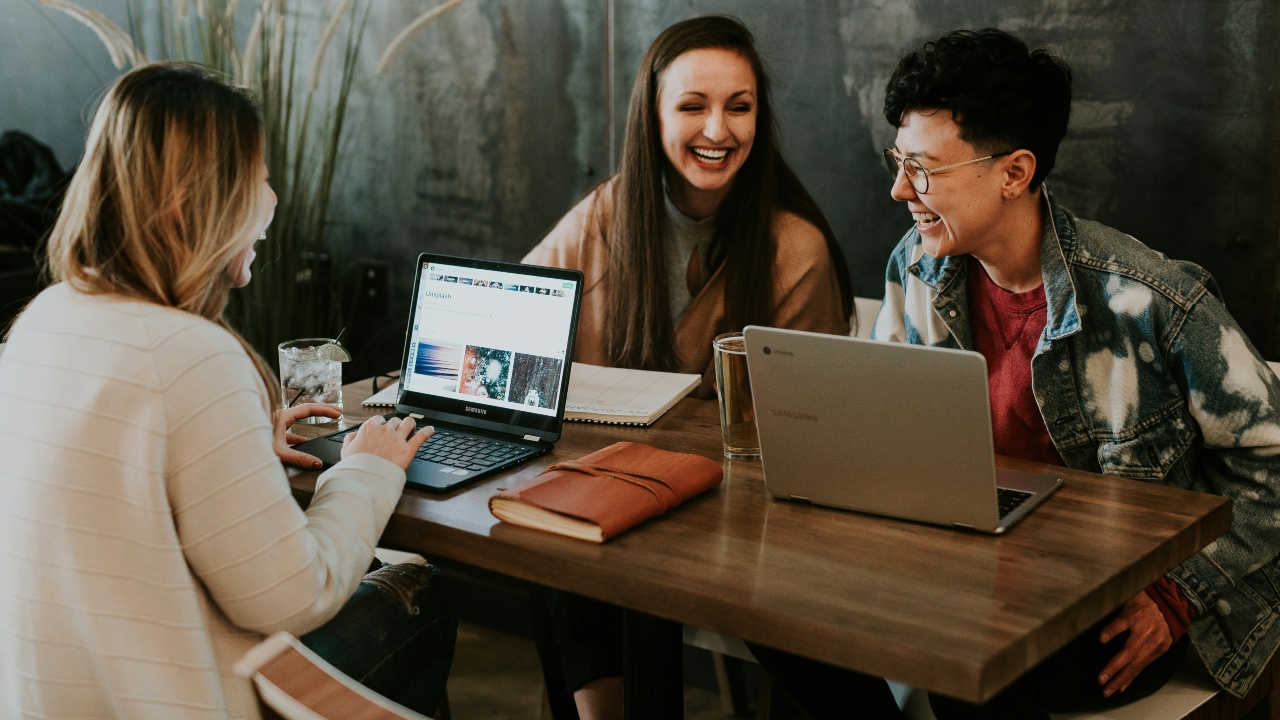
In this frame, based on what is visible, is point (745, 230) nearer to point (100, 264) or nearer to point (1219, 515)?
point (1219, 515)

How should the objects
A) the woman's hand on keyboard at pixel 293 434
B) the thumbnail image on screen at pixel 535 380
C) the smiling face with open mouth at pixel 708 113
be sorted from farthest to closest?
1. the smiling face with open mouth at pixel 708 113
2. the thumbnail image on screen at pixel 535 380
3. the woman's hand on keyboard at pixel 293 434

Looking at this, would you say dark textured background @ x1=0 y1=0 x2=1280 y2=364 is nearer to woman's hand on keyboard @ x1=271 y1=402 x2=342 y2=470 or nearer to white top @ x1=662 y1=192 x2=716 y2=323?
white top @ x1=662 y1=192 x2=716 y2=323

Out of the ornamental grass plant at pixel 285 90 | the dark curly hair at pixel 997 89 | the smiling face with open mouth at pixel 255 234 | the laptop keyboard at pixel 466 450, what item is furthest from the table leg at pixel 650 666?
the ornamental grass plant at pixel 285 90

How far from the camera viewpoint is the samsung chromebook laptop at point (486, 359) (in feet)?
5.41

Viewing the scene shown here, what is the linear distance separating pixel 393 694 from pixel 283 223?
1.65 m

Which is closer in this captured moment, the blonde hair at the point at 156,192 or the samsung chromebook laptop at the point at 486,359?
the blonde hair at the point at 156,192

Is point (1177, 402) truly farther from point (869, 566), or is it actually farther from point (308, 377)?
point (308, 377)

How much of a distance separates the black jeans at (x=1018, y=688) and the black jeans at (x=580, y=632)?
0.27 m

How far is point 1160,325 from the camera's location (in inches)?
62.7

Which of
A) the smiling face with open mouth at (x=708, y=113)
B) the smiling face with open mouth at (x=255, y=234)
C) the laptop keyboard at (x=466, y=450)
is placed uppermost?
the smiling face with open mouth at (x=708, y=113)

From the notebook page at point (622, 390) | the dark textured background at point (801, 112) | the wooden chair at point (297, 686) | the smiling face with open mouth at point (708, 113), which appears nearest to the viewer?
the wooden chair at point (297, 686)

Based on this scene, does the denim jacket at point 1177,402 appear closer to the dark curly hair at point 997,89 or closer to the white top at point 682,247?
the dark curly hair at point 997,89

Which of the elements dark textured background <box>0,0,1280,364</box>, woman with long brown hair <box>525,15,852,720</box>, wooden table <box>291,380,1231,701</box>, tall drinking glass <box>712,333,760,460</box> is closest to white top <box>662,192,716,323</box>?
woman with long brown hair <box>525,15,852,720</box>

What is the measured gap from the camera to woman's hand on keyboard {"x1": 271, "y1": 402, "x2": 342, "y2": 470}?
1.55 meters
